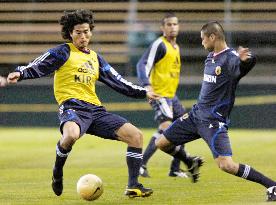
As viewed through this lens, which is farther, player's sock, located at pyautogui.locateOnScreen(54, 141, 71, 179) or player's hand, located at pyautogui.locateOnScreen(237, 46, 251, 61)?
player's sock, located at pyautogui.locateOnScreen(54, 141, 71, 179)

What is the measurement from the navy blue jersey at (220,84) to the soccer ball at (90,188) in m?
1.37

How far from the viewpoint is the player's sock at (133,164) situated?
8.69 metres

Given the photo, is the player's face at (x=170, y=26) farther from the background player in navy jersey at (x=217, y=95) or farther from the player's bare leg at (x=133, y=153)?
the player's bare leg at (x=133, y=153)

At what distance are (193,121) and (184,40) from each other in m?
14.4

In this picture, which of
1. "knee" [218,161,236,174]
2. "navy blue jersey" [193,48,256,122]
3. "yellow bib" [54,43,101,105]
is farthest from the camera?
"yellow bib" [54,43,101,105]

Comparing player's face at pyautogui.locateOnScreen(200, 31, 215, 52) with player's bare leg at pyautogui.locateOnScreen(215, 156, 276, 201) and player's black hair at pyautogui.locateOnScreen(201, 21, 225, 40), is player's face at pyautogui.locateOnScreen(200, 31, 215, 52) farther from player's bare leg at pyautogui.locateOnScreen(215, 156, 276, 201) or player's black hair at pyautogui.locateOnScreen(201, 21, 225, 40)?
player's bare leg at pyautogui.locateOnScreen(215, 156, 276, 201)

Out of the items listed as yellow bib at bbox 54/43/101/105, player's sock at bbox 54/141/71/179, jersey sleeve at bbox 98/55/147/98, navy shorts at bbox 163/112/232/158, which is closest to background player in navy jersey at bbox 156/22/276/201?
navy shorts at bbox 163/112/232/158

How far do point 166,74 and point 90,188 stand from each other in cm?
376

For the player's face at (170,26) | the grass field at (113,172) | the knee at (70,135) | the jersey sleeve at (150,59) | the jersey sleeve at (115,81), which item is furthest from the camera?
the player's face at (170,26)

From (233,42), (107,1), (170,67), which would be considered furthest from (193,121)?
(107,1)

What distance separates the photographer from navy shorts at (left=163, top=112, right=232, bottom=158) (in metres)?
8.46

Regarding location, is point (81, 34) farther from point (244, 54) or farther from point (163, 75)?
point (163, 75)

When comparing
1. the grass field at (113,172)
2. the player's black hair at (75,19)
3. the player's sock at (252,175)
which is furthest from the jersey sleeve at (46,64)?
the player's sock at (252,175)

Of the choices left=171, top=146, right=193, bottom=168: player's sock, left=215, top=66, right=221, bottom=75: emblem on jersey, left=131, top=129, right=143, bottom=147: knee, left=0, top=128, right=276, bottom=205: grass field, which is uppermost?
left=215, top=66, right=221, bottom=75: emblem on jersey
